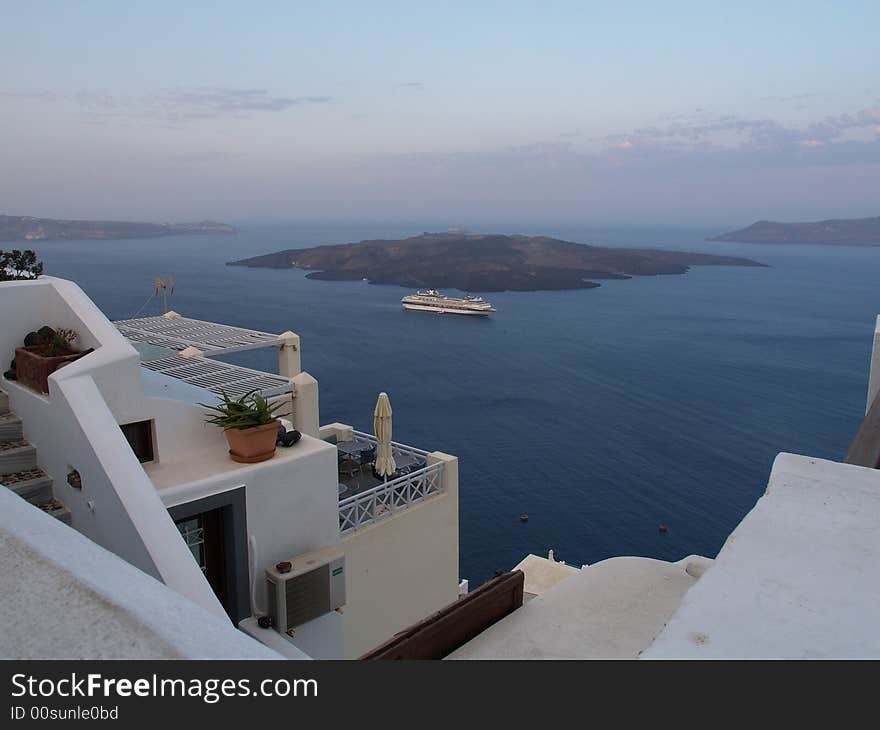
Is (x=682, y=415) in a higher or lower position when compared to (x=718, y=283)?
lower

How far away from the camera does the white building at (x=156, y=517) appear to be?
121cm

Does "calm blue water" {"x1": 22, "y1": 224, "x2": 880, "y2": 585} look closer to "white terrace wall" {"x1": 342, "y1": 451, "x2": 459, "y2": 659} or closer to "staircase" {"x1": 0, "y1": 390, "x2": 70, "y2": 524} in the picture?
"white terrace wall" {"x1": 342, "y1": 451, "x2": 459, "y2": 659}

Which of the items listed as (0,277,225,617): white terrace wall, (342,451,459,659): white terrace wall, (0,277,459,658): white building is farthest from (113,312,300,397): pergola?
(0,277,225,617): white terrace wall

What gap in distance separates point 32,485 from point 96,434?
65cm

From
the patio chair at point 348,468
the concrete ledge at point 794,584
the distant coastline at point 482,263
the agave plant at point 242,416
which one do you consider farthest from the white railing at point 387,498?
the distant coastline at point 482,263

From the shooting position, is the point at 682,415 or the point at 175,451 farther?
the point at 682,415

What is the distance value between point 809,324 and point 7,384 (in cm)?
6677

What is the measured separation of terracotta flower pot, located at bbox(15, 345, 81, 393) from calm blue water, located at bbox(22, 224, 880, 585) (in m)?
17.8

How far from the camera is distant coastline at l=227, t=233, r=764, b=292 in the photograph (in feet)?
318

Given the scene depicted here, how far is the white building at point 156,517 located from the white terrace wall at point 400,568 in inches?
0.9

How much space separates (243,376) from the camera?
812 cm
